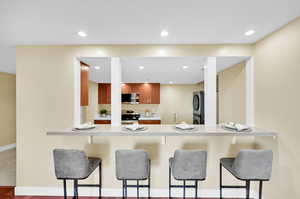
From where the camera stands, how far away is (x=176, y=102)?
643 centimetres

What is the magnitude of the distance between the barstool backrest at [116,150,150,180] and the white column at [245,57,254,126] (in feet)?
5.93

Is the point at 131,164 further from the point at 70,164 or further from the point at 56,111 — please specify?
the point at 56,111

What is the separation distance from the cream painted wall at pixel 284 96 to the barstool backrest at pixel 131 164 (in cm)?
166

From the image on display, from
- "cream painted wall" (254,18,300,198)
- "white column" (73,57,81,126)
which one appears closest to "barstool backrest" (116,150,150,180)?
"white column" (73,57,81,126)

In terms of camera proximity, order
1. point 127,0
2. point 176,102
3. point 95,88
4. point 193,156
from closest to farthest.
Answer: point 127,0 < point 193,156 < point 95,88 < point 176,102

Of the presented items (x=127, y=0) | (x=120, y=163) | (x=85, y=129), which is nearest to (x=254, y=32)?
(x=127, y=0)

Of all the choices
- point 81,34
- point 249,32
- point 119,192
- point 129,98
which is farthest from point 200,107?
point 81,34

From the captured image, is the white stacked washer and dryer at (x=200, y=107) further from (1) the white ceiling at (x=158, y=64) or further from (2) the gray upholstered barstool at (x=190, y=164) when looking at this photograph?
(2) the gray upholstered barstool at (x=190, y=164)

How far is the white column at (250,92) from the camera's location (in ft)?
7.69

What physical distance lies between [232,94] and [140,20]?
2462 millimetres

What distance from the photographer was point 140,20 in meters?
1.66

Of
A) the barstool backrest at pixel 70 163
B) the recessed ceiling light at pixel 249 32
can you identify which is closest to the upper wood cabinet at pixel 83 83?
the barstool backrest at pixel 70 163

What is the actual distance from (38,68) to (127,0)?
1.94m

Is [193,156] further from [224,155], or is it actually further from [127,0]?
[127,0]
